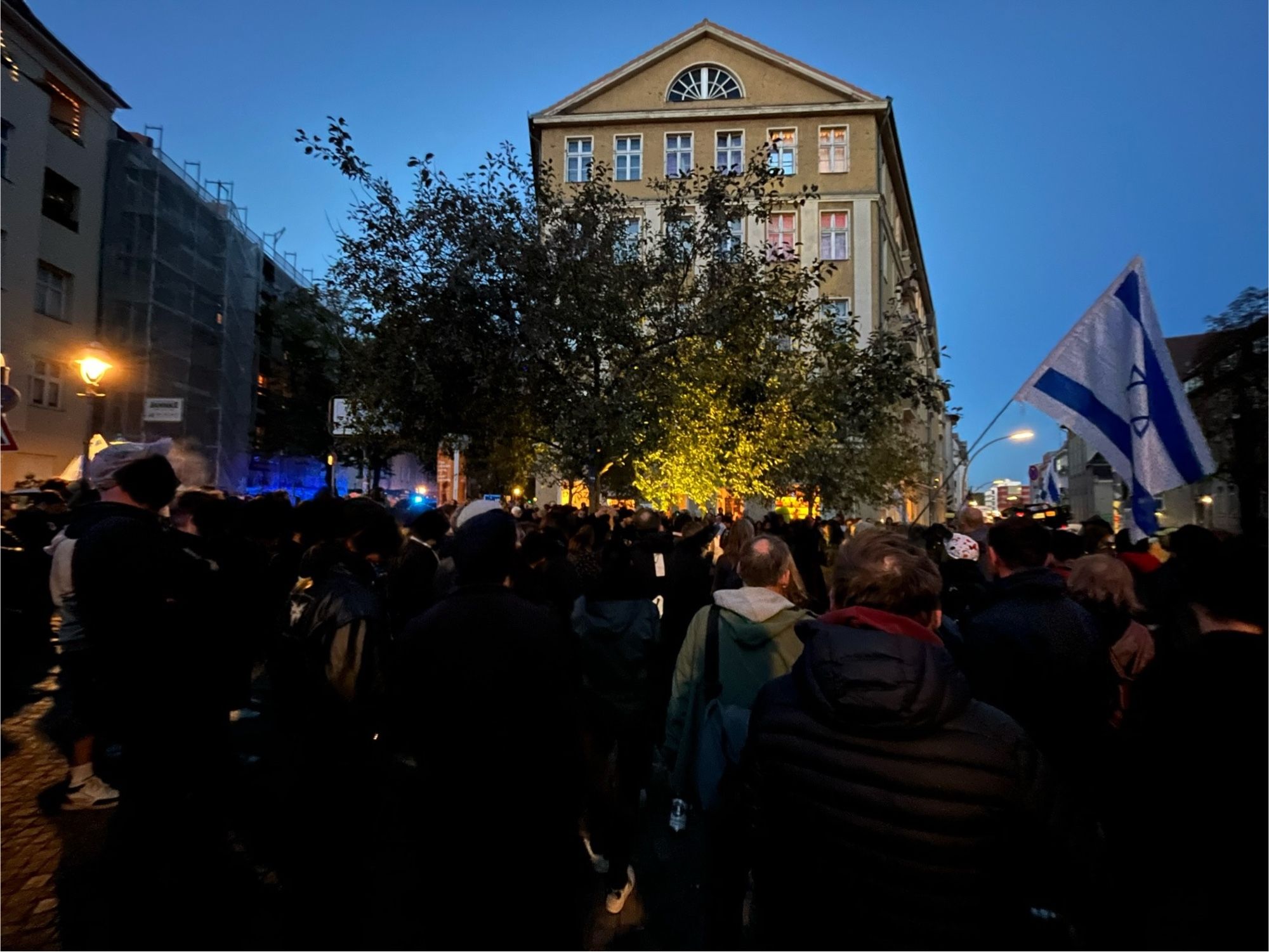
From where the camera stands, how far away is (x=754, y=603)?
3410mm

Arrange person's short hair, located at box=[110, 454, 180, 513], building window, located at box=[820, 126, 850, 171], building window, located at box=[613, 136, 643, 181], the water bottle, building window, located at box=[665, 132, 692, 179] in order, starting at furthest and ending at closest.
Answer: building window, located at box=[613, 136, 643, 181]
building window, located at box=[665, 132, 692, 179]
building window, located at box=[820, 126, 850, 171]
the water bottle
person's short hair, located at box=[110, 454, 180, 513]

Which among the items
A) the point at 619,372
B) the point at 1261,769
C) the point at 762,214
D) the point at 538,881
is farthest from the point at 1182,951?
the point at 762,214

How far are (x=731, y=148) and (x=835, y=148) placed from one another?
4640 millimetres

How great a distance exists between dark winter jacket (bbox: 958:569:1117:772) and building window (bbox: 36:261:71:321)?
2748 centimetres

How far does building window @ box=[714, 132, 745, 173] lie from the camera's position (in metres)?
34.9

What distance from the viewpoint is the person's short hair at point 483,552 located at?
2.61m

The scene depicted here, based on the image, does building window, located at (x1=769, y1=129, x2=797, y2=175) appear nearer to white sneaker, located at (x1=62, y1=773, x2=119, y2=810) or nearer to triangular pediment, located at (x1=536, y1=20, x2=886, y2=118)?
triangular pediment, located at (x1=536, y1=20, x2=886, y2=118)

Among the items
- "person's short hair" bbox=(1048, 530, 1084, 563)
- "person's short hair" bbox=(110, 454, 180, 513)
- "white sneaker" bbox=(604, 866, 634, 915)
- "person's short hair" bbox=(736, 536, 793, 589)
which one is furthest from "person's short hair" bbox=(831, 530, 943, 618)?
"person's short hair" bbox=(1048, 530, 1084, 563)

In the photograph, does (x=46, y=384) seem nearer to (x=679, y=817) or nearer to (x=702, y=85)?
(x=679, y=817)

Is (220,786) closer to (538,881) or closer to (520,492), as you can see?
(538,881)

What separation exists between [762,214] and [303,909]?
528 inches

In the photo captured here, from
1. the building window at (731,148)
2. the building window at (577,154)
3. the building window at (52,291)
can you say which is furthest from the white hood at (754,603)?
the building window at (577,154)

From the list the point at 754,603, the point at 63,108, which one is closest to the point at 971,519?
the point at 754,603

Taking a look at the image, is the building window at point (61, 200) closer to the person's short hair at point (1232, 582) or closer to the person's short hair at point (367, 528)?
the person's short hair at point (367, 528)
